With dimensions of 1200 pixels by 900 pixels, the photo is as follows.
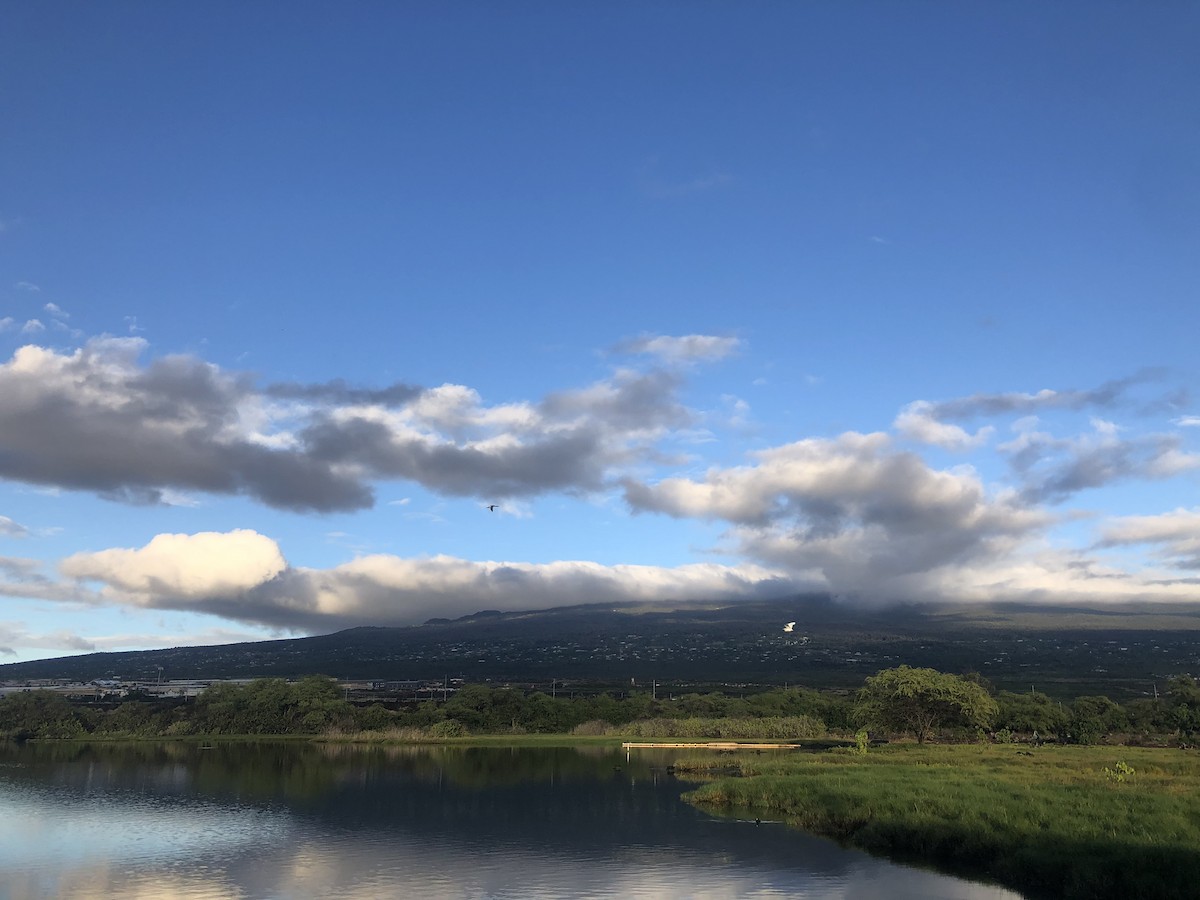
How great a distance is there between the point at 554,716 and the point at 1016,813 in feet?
264

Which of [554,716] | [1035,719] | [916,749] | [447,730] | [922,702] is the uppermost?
[922,702]

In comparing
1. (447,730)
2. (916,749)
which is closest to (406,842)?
(916,749)

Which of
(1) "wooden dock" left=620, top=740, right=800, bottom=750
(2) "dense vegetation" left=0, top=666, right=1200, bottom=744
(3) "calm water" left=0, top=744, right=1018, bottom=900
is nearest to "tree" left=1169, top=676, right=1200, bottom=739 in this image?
(2) "dense vegetation" left=0, top=666, right=1200, bottom=744

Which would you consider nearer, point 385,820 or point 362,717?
point 385,820

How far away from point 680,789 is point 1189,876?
3394 centimetres

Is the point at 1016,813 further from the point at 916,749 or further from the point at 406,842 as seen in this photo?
the point at 916,749

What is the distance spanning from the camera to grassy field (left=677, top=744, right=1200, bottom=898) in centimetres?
2469

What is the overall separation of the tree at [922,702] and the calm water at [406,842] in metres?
24.9

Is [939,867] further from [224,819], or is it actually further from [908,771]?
[224,819]

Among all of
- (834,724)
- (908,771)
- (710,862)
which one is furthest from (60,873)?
(834,724)

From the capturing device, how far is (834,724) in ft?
334

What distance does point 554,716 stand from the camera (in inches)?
4235

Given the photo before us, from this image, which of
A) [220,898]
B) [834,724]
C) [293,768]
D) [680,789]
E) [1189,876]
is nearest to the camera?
[1189,876]

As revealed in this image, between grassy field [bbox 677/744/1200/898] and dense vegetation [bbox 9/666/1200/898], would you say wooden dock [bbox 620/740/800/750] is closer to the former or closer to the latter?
dense vegetation [bbox 9/666/1200/898]
